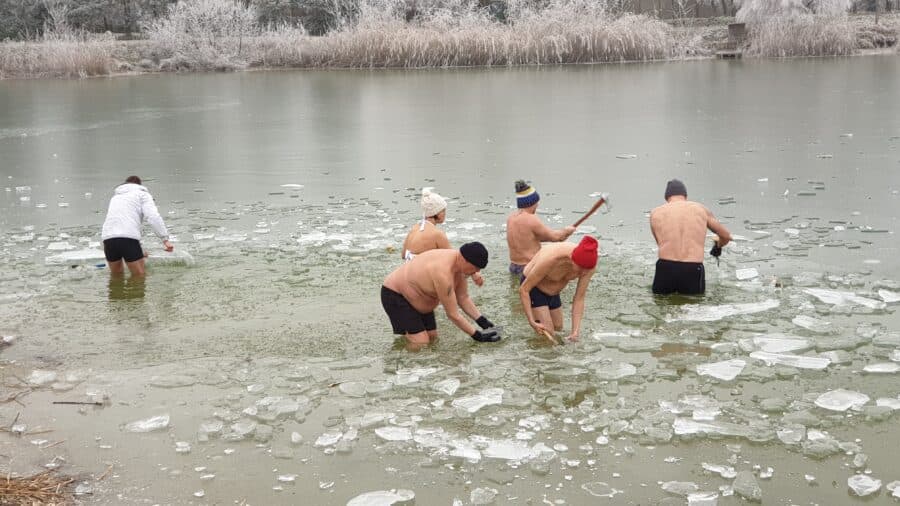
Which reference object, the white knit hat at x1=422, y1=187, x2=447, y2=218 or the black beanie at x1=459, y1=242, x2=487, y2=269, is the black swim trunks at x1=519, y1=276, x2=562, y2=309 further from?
the white knit hat at x1=422, y1=187, x2=447, y2=218

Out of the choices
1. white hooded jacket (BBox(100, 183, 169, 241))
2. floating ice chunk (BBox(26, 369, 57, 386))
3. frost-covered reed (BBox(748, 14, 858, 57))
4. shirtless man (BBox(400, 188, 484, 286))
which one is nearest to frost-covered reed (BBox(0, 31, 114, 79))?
frost-covered reed (BBox(748, 14, 858, 57))

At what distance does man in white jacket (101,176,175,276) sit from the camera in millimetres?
8078

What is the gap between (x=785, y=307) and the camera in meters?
6.67

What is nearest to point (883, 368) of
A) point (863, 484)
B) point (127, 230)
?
point (863, 484)

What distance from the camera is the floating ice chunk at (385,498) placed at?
167 inches

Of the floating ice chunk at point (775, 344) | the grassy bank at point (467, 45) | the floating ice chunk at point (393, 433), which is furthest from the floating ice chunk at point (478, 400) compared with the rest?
the grassy bank at point (467, 45)

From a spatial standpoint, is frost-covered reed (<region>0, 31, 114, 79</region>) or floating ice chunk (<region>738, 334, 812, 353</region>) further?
frost-covered reed (<region>0, 31, 114, 79</region>)

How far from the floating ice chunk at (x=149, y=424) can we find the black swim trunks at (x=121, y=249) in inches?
130

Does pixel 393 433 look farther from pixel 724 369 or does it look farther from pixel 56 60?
pixel 56 60

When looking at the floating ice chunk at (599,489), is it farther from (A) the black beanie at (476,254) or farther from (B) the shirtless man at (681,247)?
(B) the shirtless man at (681,247)

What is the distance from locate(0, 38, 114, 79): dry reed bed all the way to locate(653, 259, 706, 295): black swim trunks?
102ft

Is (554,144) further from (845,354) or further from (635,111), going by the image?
(845,354)

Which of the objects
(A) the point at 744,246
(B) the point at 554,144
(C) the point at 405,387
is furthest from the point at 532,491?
(B) the point at 554,144

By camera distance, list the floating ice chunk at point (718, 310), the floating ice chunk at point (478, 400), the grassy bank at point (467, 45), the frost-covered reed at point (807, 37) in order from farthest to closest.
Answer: the grassy bank at point (467, 45)
the frost-covered reed at point (807, 37)
the floating ice chunk at point (718, 310)
the floating ice chunk at point (478, 400)
